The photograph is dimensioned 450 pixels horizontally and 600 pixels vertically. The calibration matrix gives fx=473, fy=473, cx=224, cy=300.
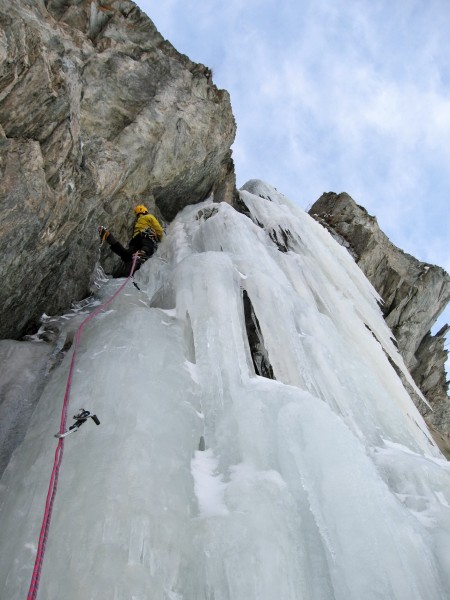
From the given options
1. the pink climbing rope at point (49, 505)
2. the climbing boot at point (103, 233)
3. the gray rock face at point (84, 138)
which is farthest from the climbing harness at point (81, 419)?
the climbing boot at point (103, 233)

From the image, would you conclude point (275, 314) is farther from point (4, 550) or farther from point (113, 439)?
point (4, 550)

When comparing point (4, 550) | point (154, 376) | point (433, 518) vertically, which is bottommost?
point (4, 550)

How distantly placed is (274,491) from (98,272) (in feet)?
17.0

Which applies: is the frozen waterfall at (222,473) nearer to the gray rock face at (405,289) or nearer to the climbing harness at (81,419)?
the climbing harness at (81,419)

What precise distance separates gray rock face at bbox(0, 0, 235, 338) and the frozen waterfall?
1.01 meters

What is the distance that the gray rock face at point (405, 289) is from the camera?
1238 cm

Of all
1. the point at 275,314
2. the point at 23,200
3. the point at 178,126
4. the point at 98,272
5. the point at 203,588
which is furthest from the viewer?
the point at 178,126

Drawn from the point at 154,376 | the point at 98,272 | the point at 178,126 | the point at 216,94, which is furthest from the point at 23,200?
the point at 216,94

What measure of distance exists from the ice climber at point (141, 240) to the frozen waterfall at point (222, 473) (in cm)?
196

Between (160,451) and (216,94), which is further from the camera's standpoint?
(216,94)

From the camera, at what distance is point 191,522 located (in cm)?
286

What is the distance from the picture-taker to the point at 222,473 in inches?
134

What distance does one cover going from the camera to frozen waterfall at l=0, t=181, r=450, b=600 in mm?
2562

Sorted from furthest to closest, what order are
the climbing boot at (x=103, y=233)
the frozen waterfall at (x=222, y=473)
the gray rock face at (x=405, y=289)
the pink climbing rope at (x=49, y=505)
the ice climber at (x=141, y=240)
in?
the gray rock face at (x=405, y=289), the ice climber at (x=141, y=240), the climbing boot at (x=103, y=233), the frozen waterfall at (x=222, y=473), the pink climbing rope at (x=49, y=505)
